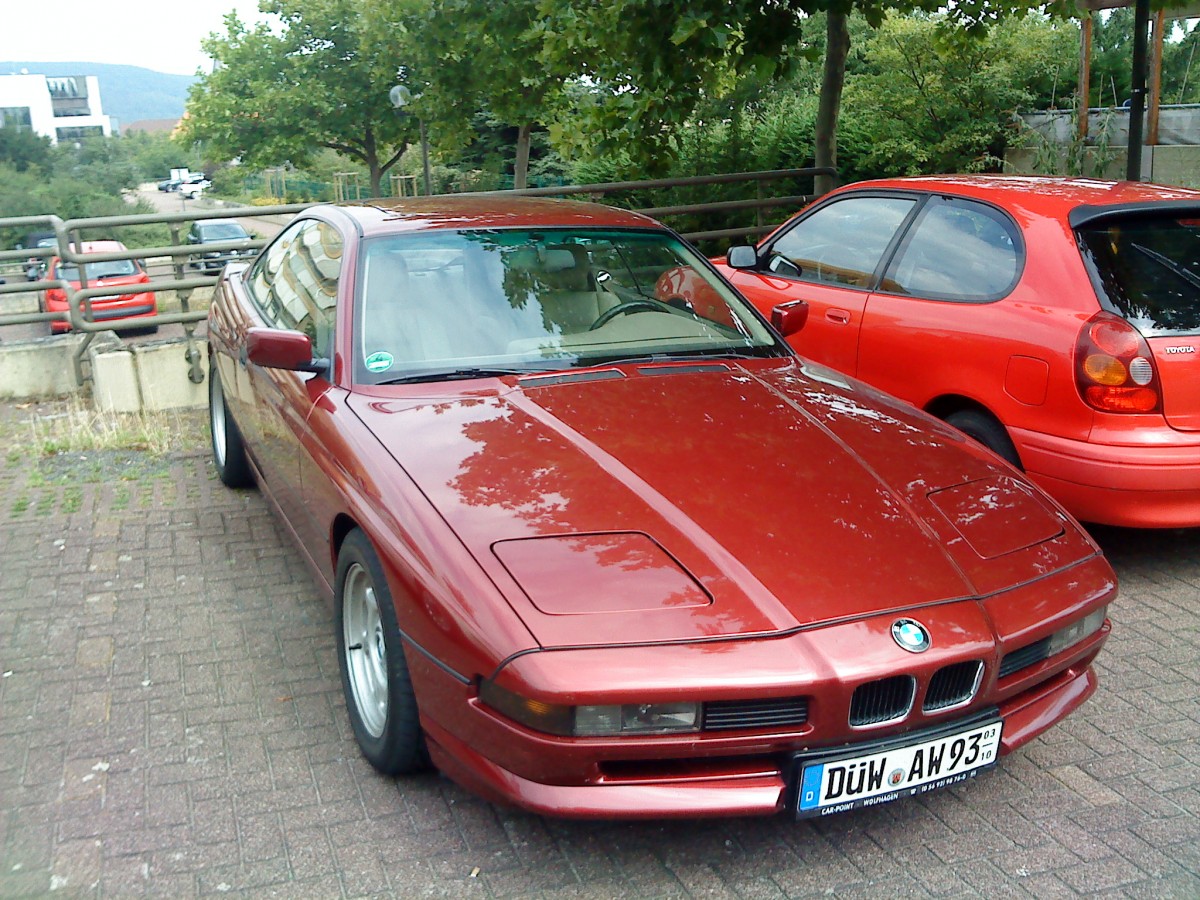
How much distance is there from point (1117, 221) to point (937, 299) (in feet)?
2.63

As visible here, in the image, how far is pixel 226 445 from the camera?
6.25 metres

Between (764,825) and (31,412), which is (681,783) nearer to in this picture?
(764,825)

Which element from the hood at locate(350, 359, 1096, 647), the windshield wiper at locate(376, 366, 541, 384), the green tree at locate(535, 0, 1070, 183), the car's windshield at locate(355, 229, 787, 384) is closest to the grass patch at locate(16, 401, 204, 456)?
the car's windshield at locate(355, 229, 787, 384)

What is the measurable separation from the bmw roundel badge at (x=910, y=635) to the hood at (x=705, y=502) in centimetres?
5

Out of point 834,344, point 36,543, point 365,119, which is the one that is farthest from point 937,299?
point 365,119

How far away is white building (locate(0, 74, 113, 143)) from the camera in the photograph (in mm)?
110062

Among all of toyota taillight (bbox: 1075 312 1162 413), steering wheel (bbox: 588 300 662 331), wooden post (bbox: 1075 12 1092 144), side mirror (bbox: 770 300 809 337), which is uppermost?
wooden post (bbox: 1075 12 1092 144)

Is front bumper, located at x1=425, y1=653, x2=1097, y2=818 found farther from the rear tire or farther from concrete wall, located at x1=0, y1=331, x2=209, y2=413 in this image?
concrete wall, located at x1=0, y1=331, x2=209, y2=413

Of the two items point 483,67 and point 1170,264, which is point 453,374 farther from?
point 483,67

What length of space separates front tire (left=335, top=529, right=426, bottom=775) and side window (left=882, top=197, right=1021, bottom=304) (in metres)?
3.06

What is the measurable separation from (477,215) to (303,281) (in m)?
0.78

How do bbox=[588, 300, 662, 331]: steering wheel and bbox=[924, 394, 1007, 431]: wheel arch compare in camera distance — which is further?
bbox=[924, 394, 1007, 431]: wheel arch

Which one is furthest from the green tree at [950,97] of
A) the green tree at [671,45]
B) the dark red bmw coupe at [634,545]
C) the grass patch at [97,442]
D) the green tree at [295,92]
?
the green tree at [295,92]

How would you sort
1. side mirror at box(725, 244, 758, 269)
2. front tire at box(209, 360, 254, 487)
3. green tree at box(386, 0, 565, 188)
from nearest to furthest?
front tire at box(209, 360, 254, 487) → side mirror at box(725, 244, 758, 269) → green tree at box(386, 0, 565, 188)
